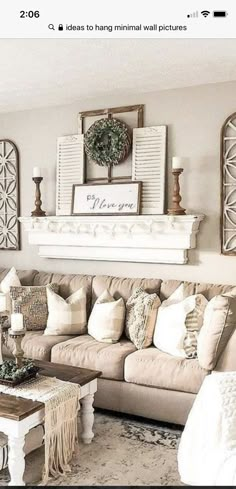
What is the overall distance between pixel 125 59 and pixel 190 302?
162cm

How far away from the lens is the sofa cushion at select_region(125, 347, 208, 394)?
9.78ft

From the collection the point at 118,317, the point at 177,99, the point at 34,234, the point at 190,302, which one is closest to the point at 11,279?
the point at 34,234

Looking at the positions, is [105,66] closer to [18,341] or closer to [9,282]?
[18,341]

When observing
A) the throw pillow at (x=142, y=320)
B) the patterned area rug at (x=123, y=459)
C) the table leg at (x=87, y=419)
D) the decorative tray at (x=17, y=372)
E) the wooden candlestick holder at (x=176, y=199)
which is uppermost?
the wooden candlestick holder at (x=176, y=199)

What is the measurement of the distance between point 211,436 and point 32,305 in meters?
2.25

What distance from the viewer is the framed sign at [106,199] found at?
4.00 meters

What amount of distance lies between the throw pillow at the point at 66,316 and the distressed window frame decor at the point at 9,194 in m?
1.12

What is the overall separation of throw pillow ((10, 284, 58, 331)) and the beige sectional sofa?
0.11 meters

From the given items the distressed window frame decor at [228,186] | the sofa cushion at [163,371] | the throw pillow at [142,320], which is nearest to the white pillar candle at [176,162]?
the distressed window frame decor at [228,186]

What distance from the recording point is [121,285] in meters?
3.88
